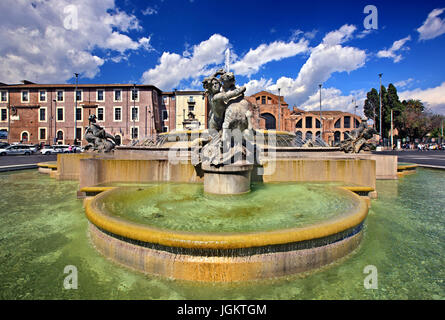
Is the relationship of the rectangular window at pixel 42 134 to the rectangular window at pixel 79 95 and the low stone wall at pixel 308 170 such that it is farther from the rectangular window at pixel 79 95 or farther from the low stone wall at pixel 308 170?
the low stone wall at pixel 308 170

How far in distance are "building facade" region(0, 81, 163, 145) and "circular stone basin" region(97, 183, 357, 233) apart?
44.7 m

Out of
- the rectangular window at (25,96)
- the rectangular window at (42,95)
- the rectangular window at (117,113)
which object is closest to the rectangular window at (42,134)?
the rectangular window at (42,95)

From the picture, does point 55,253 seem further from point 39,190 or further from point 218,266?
point 39,190

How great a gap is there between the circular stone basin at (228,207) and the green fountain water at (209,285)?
61 cm

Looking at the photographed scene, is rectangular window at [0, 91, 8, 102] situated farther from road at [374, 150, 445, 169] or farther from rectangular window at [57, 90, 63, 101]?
road at [374, 150, 445, 169]

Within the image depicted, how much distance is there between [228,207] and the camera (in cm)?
399

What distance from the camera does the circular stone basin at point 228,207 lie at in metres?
3.11

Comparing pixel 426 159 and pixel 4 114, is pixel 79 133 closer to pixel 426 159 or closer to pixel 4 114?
pixel 4 114

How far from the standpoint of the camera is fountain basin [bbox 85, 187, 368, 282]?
8.07 feet

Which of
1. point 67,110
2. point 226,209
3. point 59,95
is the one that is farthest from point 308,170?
point 59,95

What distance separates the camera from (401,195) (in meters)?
6.67

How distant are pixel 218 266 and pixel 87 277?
1.56 metres
